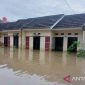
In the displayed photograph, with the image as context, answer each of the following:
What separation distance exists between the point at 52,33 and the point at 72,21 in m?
3.17

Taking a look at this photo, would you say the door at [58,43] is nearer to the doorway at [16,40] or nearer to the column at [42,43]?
the column at [42,43]

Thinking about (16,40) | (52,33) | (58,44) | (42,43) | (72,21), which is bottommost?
(58,44)

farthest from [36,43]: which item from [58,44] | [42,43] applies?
[58,44]

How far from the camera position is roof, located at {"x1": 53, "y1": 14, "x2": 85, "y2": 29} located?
2534 centimetres

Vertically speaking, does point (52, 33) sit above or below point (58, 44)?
above

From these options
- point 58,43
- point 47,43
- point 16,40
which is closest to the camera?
point 47,43

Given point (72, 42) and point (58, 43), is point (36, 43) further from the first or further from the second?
point (72, 42)

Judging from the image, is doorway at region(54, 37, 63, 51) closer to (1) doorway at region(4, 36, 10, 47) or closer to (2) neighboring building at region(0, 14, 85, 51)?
(2) neighboring building at region(0, 14, 85, 51)

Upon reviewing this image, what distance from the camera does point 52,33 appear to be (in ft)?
90.3

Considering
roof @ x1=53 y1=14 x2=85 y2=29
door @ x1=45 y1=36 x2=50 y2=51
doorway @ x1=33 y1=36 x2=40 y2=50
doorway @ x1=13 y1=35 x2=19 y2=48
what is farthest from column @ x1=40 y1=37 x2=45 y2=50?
doorway @ x1=13 y1=35 x2=19 y2=48

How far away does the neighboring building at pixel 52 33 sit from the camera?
998 inches


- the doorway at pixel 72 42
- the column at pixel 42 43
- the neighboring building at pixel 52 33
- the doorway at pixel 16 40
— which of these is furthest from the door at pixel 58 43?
the doorway at pixel 16 40

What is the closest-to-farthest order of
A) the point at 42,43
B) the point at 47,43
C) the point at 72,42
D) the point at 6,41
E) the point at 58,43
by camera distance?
the point at 72,42, the point at 47,43, the point at 58,43, the point at 42,43, the point at 6,41

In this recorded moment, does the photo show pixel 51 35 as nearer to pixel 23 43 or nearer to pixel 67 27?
pixel 67 27
